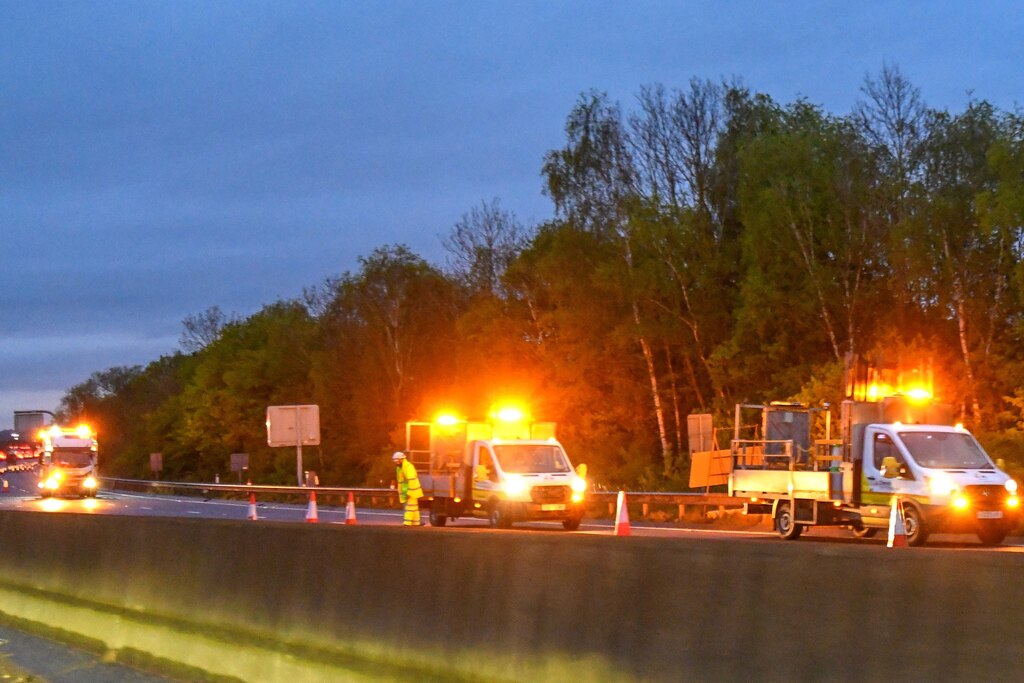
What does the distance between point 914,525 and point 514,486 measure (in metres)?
8.72

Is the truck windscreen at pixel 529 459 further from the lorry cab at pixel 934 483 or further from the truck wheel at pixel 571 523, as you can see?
the lorry cab at pixel 934 483

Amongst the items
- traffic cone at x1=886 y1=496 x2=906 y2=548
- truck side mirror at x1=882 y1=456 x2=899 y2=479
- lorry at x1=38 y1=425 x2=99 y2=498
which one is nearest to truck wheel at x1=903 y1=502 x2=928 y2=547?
traffic cone at x1=886 y1=496 x2=906 y2=548

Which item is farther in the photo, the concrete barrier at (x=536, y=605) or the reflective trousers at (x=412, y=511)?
the reflective trousers at (x=412, y=511)

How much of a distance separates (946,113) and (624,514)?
30.2 m

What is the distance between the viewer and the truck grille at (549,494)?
28016 millimetres

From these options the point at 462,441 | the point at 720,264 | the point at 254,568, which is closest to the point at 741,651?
the point at 254,568

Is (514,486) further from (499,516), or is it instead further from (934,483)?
(934,483)

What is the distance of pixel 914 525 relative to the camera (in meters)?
22.5

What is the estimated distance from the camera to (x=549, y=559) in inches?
322

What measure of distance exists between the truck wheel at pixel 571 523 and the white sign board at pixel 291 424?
997 inches

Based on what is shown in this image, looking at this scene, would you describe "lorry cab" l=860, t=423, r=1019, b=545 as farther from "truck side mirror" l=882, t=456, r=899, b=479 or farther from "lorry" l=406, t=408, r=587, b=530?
"lorry" l=406, t=408, r=587, b=530

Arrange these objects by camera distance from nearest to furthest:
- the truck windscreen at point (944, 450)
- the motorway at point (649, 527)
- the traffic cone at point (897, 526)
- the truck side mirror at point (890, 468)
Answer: the traffic cone at point (897, 526), the truck side mirror at point (890, 468), the truck windscreen at point (944, 450), the motorway at point (649, 527)

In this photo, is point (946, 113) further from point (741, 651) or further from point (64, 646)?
point (741, 651)

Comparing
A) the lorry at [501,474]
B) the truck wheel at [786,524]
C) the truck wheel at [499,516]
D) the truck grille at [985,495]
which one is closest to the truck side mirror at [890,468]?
the truck grille at [985,495]
